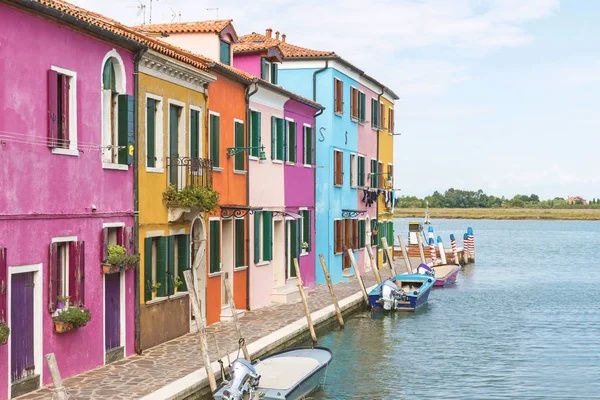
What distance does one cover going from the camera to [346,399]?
61.2 ft

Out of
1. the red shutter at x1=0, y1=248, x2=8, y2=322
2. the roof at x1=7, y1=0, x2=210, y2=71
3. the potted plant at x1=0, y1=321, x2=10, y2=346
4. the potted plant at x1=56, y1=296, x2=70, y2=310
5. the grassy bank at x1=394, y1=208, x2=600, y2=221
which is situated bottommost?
the potted plant at x1=0, y1=321, x2=10, y2=346

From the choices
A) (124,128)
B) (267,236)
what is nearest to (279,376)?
(124,128)

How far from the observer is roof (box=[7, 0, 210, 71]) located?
568 inches

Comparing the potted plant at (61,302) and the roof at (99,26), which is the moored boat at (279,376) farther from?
the roof at (99,26)

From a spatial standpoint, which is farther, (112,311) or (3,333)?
(112,311)

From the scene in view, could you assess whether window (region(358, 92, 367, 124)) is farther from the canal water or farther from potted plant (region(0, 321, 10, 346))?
potted plant (region(0, 321, 10, 346))

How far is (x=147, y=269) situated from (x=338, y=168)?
19.2 meters

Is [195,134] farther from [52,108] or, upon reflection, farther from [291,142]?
[291,142]

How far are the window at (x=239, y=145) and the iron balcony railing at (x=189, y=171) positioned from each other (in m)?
3.37

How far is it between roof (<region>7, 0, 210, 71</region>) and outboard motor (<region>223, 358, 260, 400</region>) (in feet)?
20.9

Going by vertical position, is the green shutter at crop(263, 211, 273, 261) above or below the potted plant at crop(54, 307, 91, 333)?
above

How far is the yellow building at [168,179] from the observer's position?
18891 mm

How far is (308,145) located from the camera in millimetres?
33312

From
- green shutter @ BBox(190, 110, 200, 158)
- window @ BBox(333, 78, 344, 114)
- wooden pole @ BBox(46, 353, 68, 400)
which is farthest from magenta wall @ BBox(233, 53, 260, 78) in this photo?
wooden pole @ BBox(46, 353, 68, 400)
